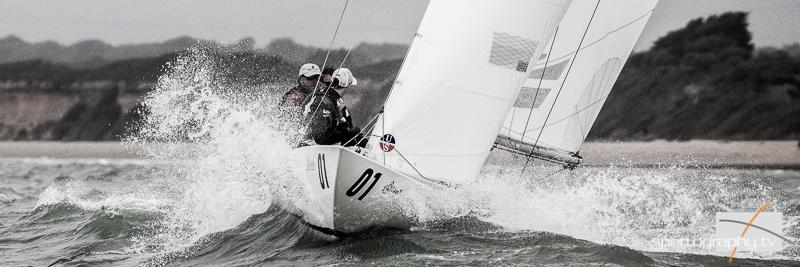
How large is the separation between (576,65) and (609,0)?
2.32 feet

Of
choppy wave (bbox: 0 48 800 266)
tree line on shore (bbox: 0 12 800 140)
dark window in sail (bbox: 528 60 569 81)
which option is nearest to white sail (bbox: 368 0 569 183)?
choppy wave (bbox: 0 48 800 266)

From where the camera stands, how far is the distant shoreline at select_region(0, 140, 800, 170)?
85.4 feet

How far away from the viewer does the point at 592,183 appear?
813 centimetres

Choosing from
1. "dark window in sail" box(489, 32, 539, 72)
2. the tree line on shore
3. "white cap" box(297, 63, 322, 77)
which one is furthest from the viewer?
the tree line on shore

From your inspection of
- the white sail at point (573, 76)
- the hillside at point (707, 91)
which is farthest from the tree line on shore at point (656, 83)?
the white sail at point (573, 76)

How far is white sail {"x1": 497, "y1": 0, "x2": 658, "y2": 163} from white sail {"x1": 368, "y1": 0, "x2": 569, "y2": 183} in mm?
1312

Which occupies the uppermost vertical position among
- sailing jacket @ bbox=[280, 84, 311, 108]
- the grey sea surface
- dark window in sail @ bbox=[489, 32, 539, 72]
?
dark window in sail @ bbox=[489, 32, 539, 72]

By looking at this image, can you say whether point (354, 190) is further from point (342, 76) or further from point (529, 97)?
point (529, 97)

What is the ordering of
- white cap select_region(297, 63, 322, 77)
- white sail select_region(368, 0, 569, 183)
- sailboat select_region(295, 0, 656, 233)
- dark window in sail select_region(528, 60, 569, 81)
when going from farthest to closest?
dark window in sail select_region(528, 60, 569, 81), white cap select_region(297, 63, 322, 77), white sail select_region(368, 0, 569, 183), sailboat select_region(295, 0, 656, 233)

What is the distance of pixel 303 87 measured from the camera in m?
7.68

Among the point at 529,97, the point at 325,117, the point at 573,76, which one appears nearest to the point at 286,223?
the point at 325,117

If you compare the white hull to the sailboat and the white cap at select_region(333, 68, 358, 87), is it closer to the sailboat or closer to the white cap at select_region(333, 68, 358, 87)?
the sailboat

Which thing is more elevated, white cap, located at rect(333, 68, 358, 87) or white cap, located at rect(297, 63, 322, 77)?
white cap, located at rect(297, 63, 322, 77)

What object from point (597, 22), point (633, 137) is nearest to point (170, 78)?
point (597, 22)
